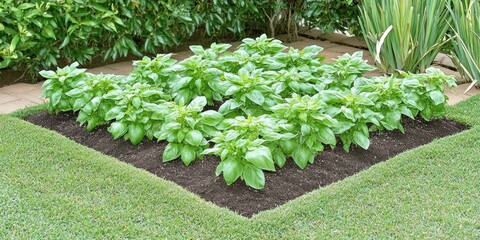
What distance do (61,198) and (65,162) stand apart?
469 millimetres

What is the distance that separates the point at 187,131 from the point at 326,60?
288cm

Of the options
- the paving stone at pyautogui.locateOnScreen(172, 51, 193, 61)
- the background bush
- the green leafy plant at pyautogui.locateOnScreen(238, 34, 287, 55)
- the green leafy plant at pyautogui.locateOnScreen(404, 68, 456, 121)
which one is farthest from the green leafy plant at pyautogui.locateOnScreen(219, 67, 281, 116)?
the paving stone at pyautogui.locateOnScreen(172, 51, 193, 61)

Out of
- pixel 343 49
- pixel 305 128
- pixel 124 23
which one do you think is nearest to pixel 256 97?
pixel 305 128

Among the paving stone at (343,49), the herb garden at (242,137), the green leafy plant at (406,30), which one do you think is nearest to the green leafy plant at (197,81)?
the herb garden at (242,137)

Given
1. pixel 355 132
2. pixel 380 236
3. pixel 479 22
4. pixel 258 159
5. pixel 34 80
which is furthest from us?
pixel 34 80

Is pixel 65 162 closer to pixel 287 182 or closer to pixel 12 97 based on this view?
pixel 287 182

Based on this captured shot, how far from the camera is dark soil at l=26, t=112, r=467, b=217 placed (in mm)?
3648

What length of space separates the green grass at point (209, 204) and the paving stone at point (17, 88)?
1.46 meters

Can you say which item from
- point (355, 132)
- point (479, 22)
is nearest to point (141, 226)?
point (355, 132)

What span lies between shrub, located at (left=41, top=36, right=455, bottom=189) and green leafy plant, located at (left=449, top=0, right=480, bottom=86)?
39.3 inches

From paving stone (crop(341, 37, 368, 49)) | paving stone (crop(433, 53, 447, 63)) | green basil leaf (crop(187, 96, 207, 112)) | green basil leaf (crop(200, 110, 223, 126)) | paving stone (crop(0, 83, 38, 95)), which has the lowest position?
paving stone (crop(341, 37, 368, 49))

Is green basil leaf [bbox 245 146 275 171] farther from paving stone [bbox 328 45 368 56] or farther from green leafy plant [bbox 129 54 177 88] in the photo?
paving stone [bbox 328 45 368 56]

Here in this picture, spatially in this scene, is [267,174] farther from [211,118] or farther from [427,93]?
[427,93]

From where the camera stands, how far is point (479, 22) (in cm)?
534
